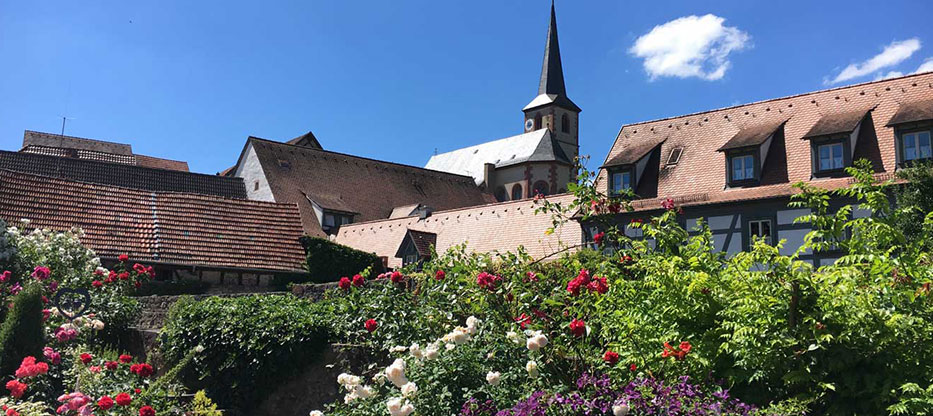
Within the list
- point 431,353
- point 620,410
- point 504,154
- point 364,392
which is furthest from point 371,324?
point 504,154

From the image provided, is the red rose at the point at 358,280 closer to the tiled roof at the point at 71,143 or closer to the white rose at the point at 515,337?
the white rose at the point at 515,337

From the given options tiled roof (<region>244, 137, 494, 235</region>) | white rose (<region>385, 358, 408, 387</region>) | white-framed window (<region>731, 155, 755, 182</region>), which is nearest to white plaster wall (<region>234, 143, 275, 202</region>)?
tiled roof (<region>244, 137, 494, 235</region>)

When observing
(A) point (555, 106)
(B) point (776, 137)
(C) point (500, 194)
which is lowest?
(B) point (776, 137)

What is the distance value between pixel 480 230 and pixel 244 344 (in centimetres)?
2371

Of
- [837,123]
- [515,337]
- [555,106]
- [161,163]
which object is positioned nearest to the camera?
[515,337]

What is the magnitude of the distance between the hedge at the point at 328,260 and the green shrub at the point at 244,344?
38.8 ft

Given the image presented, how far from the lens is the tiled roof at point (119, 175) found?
3694cm

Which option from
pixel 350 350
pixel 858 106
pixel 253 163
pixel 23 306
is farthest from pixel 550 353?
pixel 253 163

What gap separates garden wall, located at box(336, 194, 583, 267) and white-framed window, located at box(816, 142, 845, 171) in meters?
8.43

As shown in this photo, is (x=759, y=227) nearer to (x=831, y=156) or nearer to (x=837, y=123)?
(x=831, y=156)

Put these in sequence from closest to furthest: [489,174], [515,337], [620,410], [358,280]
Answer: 1. [620,410]
2. [515,337]
3. [358,280]
4. [489,174]

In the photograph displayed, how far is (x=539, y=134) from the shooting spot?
6347cm

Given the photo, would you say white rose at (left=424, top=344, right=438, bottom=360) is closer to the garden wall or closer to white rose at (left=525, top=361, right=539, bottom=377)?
white rose at (left=525, top=361, right=539, bottom=377)

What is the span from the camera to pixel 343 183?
4550cm
